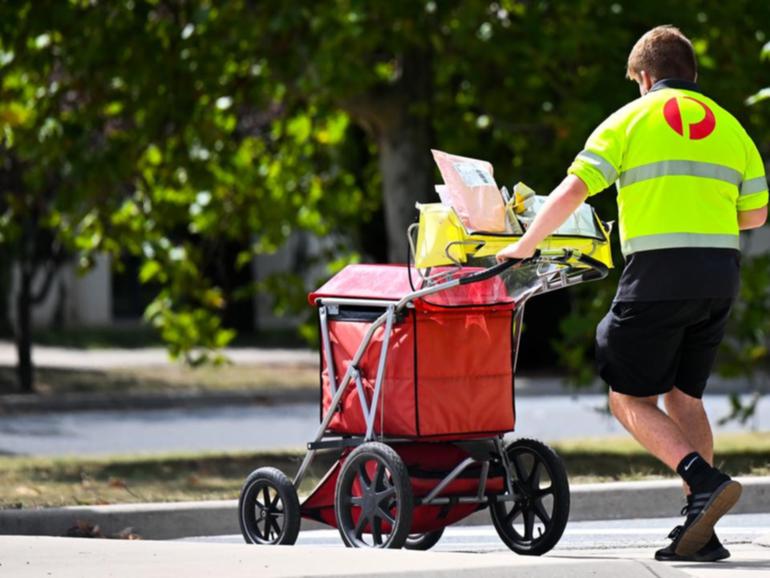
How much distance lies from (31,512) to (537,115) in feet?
20.0

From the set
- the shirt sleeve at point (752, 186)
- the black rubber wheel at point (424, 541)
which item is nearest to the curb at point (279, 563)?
the black rubber wheel at point (424, 541)

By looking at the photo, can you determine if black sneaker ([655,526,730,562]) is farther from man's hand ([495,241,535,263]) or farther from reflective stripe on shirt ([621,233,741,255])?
man's hand ([495,241,535,263])

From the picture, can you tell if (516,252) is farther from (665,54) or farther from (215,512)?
(215,512)

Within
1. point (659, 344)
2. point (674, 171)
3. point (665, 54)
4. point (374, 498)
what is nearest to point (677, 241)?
point (674, 171)

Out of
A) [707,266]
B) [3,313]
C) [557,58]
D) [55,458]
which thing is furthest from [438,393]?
[3,313]

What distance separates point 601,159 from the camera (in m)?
6.15

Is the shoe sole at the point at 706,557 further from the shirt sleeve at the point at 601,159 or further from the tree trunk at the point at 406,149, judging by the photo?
the tree trunk at the point at 406,149

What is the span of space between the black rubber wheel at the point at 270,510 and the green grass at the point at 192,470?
4.95 ft

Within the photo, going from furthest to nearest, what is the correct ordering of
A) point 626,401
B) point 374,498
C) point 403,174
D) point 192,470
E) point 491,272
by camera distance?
point 403,174 → point 192,470 → point 374,498 → point 626,401 → point 491,272

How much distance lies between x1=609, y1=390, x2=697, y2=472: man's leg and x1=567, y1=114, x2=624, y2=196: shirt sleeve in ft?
2.58

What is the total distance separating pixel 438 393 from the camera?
6.59m

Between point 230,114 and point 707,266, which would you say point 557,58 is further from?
point 707,266

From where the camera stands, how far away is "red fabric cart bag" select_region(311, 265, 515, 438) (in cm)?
655

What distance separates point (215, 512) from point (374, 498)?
174cm
